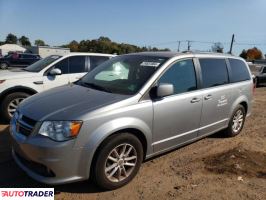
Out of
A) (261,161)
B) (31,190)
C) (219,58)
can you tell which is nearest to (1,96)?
(31,190)

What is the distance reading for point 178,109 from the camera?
4648mm

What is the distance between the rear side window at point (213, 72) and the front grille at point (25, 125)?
2886mm

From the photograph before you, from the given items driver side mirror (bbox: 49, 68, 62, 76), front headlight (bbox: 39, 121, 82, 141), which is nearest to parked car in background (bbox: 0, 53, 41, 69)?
driver side mirror (bbox: 49, 68, 62, 76)

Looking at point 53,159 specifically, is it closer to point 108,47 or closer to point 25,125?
point 25,125

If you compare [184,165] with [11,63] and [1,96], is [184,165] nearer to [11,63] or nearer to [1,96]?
[1,96]

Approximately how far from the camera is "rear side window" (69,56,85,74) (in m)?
8.00

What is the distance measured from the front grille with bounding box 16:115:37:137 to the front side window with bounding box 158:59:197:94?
6.01ft

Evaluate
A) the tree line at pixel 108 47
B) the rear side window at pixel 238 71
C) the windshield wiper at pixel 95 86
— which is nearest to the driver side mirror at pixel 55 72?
the windshield wiper at pixel 95 86

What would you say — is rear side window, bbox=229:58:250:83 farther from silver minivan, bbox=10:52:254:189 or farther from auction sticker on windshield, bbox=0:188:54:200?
auction sticker on windshield, bbox=0:188:54:200

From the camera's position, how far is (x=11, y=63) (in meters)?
33.3

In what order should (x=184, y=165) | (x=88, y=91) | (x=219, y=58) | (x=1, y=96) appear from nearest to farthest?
1. (x=88, y=91)
2. (x=184, y=165)
3. (x=219, y=58)
4. (x=1, y=96)

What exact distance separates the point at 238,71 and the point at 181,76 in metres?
2.12

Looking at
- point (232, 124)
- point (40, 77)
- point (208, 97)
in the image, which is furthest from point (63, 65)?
point (232, 124)

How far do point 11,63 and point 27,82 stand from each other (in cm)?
2825
